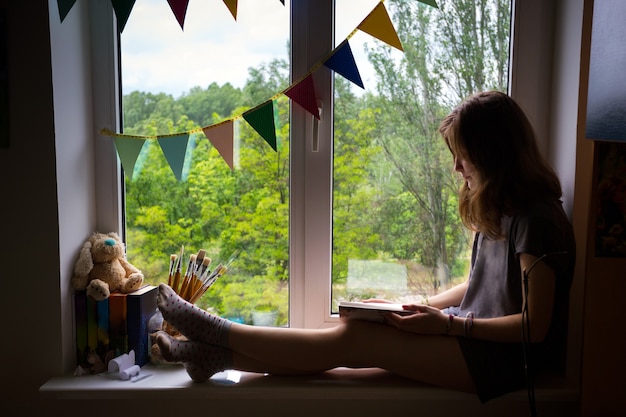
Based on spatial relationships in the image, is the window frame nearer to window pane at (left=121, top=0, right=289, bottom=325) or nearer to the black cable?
window pane at (left=121, top=0, right=289, bottom=325)

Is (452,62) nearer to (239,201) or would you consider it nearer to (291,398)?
(239,201)

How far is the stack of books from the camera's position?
1.44 metres

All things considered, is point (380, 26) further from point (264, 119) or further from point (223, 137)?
point (223, 137)

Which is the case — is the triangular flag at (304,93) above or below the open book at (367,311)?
above

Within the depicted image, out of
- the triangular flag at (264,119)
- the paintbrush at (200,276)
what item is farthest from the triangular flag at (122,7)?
the paintbrush at (200,276)

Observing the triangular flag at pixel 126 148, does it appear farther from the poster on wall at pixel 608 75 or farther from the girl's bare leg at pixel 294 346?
the poster on wall at pixel 608 75

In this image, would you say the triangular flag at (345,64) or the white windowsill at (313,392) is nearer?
the white windowsill at (313,392)

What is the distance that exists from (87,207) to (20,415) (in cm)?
59

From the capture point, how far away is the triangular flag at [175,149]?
1502mm

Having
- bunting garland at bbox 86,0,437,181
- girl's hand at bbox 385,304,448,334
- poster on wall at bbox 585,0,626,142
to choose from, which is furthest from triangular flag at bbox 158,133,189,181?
poster on wall at bbox 585,0,626,142

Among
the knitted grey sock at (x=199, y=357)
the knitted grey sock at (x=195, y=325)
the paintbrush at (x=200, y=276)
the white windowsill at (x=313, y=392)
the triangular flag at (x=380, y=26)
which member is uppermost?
the triangular flag at (x=380, y=26)

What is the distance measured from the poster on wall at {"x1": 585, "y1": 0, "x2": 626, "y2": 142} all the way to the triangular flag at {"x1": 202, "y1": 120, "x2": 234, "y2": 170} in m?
0.91

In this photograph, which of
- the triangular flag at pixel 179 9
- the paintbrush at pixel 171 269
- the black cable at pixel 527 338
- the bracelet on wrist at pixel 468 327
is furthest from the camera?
the paintbrush at pixel 171 269

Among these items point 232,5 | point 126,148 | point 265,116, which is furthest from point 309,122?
point 126,148
